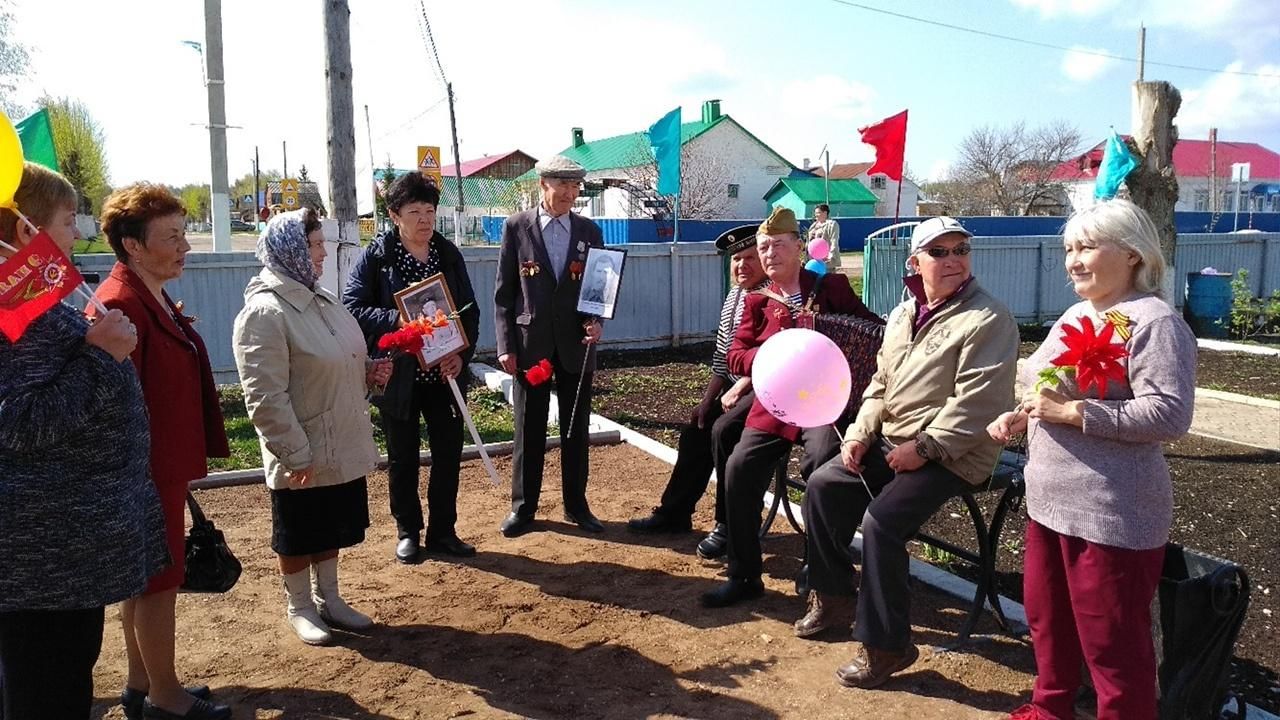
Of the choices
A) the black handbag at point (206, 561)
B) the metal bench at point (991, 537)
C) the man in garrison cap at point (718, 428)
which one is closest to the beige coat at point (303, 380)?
the black handbag at point (206, 561)

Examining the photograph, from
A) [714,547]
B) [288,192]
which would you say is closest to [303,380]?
[714,547]

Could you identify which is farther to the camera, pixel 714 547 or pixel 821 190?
pixel 821 190

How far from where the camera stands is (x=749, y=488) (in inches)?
173

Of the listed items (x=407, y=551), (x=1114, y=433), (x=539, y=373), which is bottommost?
(x=407, y=551)

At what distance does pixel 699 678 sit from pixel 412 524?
2.10 metres

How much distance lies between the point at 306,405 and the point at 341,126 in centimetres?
484

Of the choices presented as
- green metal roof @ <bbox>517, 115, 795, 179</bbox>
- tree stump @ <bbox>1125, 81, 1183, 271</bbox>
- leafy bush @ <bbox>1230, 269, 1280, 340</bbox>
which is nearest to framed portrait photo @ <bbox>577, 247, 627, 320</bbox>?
tree stump @ <bbox>1125, 81, 1183, 271</bbox>

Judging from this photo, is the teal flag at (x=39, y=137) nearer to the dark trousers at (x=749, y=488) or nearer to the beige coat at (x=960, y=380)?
the dark trousers at (x=749, y=488)

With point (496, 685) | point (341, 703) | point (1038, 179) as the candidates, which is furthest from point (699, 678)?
point (1038, 179)

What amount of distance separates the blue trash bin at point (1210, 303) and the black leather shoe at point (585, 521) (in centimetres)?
1133

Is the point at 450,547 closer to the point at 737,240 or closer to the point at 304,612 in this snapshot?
the point at 304,612

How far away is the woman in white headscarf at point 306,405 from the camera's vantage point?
3635mm

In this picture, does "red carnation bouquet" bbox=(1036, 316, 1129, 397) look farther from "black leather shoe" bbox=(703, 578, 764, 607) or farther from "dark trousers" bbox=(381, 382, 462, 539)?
"dark trousers" bbox=(381, 382, 462, 539)

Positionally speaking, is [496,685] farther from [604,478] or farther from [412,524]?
[604,478]
